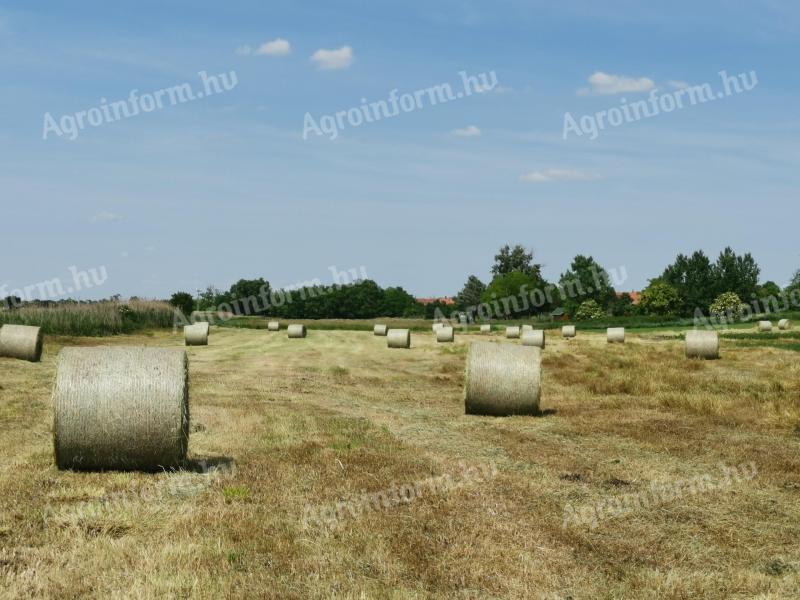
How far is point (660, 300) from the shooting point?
144 meters

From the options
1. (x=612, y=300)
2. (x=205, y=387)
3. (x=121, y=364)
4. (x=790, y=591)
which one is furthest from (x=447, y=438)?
(x=612, y=300)

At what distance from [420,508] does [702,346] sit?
3089 centimetres

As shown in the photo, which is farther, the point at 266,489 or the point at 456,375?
the point at 456,375

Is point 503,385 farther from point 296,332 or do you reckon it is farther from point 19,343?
point 296,332

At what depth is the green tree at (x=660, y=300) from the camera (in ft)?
472

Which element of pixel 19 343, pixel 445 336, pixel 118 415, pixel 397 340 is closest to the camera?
pixel 118 415

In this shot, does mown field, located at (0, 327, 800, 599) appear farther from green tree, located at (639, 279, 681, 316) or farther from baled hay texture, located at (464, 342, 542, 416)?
green tree, located at (639, 279, 681, 316)

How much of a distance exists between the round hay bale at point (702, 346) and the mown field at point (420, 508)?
18108 millimetres

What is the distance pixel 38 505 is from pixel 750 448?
440 inches

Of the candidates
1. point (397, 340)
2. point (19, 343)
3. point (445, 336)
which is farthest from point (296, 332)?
point (19, 343)

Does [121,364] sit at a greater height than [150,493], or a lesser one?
greater

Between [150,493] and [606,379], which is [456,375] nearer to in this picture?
A: [606,379]

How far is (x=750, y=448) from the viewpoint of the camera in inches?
589

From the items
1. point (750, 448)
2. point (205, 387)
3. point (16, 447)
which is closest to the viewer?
point (16, 447)
